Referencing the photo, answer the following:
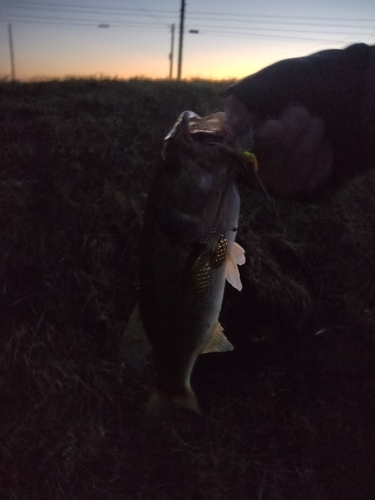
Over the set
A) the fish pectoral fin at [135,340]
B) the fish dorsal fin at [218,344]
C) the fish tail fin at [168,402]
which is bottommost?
the fish tail fin at [168,402]

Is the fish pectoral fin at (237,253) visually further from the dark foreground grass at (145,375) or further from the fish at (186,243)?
the dark foreground grass at (145,375)

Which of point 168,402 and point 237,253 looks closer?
point 237,253

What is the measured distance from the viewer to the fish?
136 cm

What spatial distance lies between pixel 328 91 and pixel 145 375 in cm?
254

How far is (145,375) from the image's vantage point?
3377 mm

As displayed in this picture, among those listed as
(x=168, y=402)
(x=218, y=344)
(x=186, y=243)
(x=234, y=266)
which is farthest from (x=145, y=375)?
(x=186, y=243)

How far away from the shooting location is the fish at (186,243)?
1.36 meters

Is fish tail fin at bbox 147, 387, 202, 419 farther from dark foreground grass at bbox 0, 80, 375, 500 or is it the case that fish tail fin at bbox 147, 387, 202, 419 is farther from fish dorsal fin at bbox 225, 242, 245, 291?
dark foreground grass at bbox 0, 80, 375, 500

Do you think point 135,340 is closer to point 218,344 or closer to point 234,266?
point 218,344

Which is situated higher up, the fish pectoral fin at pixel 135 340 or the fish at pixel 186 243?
the fish at pixel 186 243

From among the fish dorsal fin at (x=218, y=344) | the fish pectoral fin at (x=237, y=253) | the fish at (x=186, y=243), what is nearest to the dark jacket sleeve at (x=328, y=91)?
the fish at (x=186, y=243)

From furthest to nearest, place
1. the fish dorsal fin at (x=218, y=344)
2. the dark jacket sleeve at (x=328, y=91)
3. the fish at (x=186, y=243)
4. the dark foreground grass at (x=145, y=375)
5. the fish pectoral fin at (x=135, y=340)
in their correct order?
the dark foreground grass at (x=145, y=375) → the fish dorsal fin at (x=218, y=344) → the fish pectoral fin at (x=135, y=340) → the dark jacket sleeve at (x=328, y=91) → the fish at (x=186, y=243)

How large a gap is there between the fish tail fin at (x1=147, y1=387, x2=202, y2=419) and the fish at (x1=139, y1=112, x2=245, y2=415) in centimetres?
25

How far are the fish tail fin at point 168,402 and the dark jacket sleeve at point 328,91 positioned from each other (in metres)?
1.13
